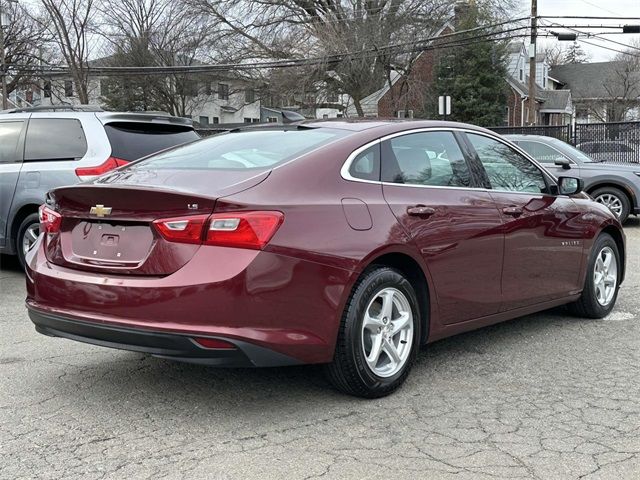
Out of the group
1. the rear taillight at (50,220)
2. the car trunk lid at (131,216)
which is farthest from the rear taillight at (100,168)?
the car trunk lid at (131,216)

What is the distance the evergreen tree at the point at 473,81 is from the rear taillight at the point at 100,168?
35.5 m

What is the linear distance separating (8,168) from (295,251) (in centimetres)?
540

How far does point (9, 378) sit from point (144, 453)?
1.58 metres

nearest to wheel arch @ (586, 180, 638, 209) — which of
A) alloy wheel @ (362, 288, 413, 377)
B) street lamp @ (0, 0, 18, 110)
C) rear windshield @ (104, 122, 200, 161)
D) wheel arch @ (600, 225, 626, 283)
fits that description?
wheel arch @ (600, 225, 626, 283)

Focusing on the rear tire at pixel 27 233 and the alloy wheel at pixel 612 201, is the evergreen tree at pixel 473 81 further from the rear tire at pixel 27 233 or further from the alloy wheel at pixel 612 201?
the rear tire at pixel 27 233

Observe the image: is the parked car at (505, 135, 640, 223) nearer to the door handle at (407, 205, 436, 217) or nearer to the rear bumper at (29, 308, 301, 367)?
the door handle at (407, 205, 436, 217)

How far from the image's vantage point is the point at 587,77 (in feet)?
221

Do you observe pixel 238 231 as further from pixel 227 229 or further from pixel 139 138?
pixel 139 138

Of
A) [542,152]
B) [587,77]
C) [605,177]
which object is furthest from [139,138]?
[587,77]

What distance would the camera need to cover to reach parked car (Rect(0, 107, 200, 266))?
23.7 ft

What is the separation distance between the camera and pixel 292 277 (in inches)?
133

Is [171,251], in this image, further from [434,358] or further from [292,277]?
[434,358]

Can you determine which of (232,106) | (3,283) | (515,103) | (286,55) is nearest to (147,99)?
(232,106)

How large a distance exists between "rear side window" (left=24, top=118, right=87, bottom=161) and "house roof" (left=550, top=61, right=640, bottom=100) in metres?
64.6
